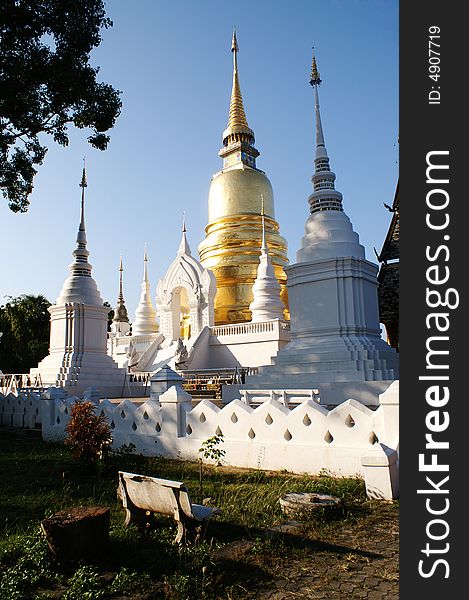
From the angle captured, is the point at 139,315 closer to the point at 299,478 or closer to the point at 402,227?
the point at 299,478

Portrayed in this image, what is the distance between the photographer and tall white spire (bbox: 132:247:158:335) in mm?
31703

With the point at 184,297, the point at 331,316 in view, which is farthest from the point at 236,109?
the point at 331,316

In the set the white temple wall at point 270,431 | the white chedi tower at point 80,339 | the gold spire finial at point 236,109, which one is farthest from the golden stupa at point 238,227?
the white temple wall at point 270,431

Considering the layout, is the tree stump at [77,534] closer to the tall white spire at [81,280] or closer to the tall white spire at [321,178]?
the tall white spire at [321,178]

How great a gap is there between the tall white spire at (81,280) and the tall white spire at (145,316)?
10392 mm

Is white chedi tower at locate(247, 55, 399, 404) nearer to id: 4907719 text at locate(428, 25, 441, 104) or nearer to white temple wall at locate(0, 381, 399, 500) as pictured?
white temple wall at locate(0, 381, 399, 500)

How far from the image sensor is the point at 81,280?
69.1 ft

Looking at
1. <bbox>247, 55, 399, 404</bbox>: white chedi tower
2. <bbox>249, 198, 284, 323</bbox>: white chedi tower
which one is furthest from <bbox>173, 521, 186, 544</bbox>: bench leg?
<bbox>249, 198, 284, 323</bbox>: white chedi tower

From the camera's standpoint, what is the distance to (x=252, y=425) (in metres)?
7.98

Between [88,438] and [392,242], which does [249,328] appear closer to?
[392,242]

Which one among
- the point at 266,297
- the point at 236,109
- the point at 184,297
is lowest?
the point at 266,297

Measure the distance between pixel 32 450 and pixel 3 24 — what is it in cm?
982

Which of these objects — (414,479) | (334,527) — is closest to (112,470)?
(334,527)

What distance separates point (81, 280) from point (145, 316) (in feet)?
37.0
